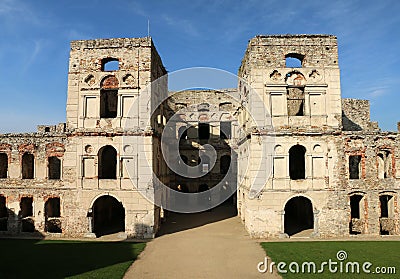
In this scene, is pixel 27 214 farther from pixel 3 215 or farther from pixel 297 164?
pixel 297 164

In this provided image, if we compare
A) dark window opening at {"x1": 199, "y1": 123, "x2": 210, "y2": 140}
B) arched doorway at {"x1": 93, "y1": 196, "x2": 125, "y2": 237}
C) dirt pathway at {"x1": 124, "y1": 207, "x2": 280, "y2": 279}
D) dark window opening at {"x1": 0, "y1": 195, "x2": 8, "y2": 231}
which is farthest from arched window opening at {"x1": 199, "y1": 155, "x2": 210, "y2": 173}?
dark window opening at {"x1": 0, "y1": 195, "x2": 8, "y2": 231}

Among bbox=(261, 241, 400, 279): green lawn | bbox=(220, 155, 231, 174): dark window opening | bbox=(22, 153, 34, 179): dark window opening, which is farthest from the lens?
bbox=(220, 155, 231, 174): dark window opening

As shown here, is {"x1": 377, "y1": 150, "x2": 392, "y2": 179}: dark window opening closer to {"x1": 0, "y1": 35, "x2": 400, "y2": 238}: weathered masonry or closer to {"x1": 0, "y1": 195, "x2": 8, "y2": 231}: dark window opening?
{"x1": 0, "y1": 35, "x2": 400, "y2": 238}: weathered masonry

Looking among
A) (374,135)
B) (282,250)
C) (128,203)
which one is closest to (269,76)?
(374,135)

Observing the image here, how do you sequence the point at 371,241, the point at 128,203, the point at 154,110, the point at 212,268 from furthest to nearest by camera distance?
1. the point at 154,110
2. the point at 128,203
3. the point at 371,241
4. the point at 212,268

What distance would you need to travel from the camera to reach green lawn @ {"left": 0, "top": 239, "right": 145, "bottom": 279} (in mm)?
13273

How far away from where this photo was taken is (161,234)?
67.4 feet

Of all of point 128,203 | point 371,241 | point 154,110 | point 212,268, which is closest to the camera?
point 212,268

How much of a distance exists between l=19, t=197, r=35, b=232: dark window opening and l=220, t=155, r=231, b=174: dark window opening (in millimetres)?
18194

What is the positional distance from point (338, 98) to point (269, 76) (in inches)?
182

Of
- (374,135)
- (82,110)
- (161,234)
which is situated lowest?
(161,234)

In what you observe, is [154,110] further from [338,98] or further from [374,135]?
[374,135]

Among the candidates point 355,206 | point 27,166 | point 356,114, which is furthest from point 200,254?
point 356,114

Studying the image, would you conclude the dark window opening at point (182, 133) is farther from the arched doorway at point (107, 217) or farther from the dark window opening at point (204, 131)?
the arched doorway at point (107, 217)
